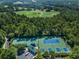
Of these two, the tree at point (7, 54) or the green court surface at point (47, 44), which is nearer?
the tree at point (7, 54)

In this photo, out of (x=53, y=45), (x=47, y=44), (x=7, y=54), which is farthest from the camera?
(x=47, y=44)

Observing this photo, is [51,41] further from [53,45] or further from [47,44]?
[53,45]

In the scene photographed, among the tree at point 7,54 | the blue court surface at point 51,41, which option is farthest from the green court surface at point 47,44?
the tree at point 7,54

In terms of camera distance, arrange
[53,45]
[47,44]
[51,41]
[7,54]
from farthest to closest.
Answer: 1. [51,41]
2. [47,44]
3. [53,45]
4. [7,54]

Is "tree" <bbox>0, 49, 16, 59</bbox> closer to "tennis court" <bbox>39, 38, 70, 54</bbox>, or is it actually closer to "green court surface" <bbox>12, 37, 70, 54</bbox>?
"green court surface" <bbox>12, 37, 70, 54</bbox>

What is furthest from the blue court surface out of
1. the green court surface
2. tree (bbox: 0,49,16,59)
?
tree (bbox: 0,49,16,59)

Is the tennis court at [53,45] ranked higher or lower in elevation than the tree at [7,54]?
lower

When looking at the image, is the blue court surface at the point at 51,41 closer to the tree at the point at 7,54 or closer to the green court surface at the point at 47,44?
the green court surface at the point at 47,44

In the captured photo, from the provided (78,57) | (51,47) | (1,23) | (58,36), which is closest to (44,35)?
(58,36)

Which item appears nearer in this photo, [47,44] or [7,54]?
[7,54]

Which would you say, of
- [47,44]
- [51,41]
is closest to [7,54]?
[47,44]

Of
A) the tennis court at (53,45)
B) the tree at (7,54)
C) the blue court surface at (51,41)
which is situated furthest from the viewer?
the blue court surface at (51,41)

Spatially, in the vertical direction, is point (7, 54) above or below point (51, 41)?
above

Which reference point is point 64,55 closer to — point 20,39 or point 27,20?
point 20,39
